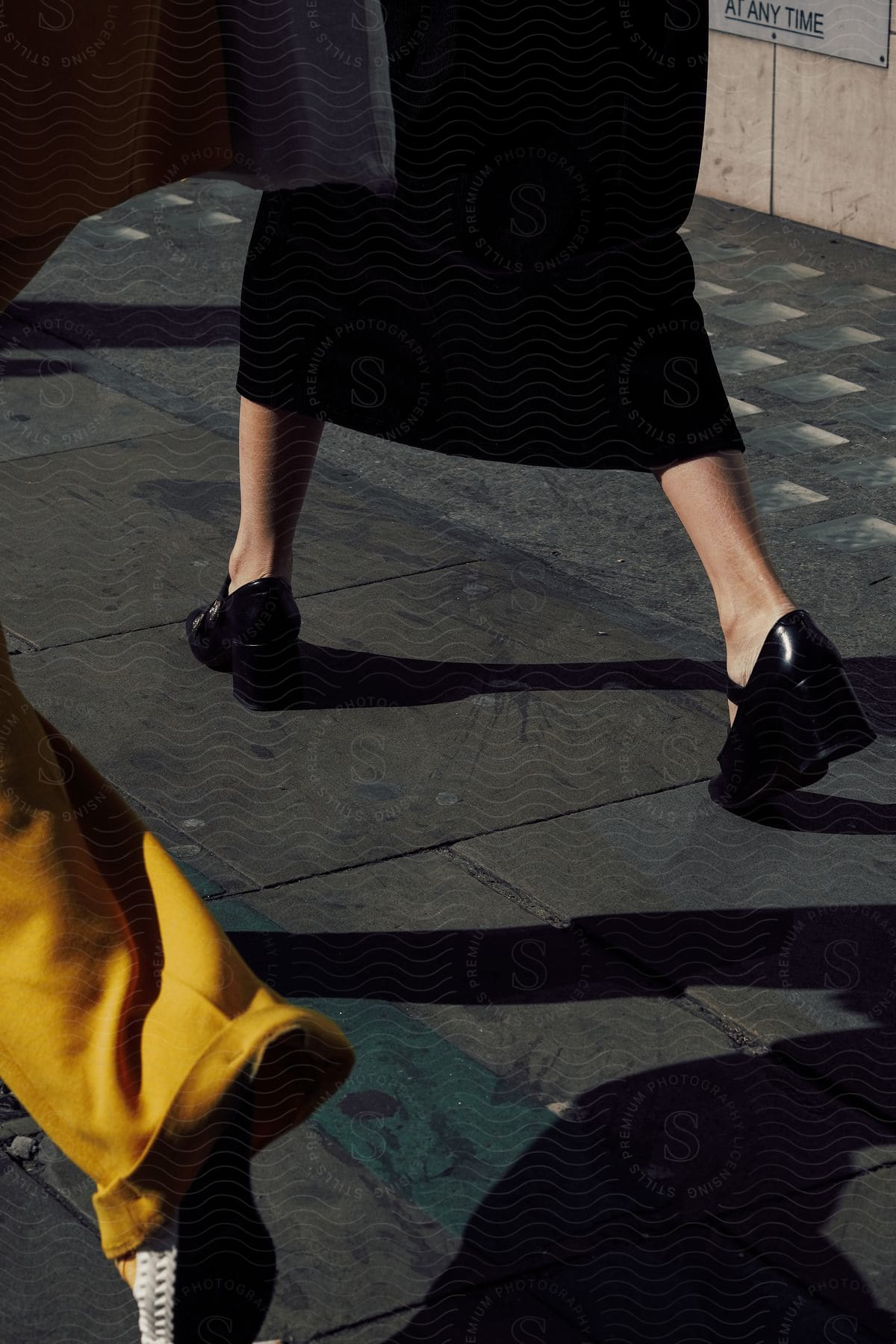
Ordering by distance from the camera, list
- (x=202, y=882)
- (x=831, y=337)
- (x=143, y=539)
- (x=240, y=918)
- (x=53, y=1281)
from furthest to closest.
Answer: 1. (x=831, y=337)
2. (x=143, y=539)
3. (x=202, y=882)
4. (x=240, y=918)
5. (x=53, y=1281)

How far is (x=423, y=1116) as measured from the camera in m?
3.01

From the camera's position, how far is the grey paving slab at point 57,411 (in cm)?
593

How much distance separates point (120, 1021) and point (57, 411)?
418cm

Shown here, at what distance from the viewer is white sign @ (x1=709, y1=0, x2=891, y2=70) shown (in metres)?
7.71

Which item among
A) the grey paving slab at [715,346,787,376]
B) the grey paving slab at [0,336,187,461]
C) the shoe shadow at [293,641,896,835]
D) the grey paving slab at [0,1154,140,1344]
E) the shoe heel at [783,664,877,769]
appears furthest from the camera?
the grey paving slab at [715,346,787,376]

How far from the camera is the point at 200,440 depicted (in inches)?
234

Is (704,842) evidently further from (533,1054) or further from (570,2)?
(570,2)

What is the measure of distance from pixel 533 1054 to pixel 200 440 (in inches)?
126

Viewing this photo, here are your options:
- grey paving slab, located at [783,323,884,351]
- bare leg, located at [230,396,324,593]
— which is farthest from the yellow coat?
grey paving slab, located at [783,323,884,351]

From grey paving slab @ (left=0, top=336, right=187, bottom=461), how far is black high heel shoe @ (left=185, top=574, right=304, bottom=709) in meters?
1.71

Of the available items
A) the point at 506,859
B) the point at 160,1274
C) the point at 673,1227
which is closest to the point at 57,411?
the point at 506,859

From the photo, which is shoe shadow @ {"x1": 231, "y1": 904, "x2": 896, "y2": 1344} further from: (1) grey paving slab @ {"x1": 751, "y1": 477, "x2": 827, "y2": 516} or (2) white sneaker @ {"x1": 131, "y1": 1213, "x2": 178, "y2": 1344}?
(1) grey paving slab @ {"x1": 751, "y1": 477, "x2": 827, "y2": 516}

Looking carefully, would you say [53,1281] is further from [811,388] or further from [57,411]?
[811,388]

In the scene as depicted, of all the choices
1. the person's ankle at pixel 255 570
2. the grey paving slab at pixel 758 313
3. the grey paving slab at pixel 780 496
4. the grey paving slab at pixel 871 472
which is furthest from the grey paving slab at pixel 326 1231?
the grey paving slab at pixel 758 313
